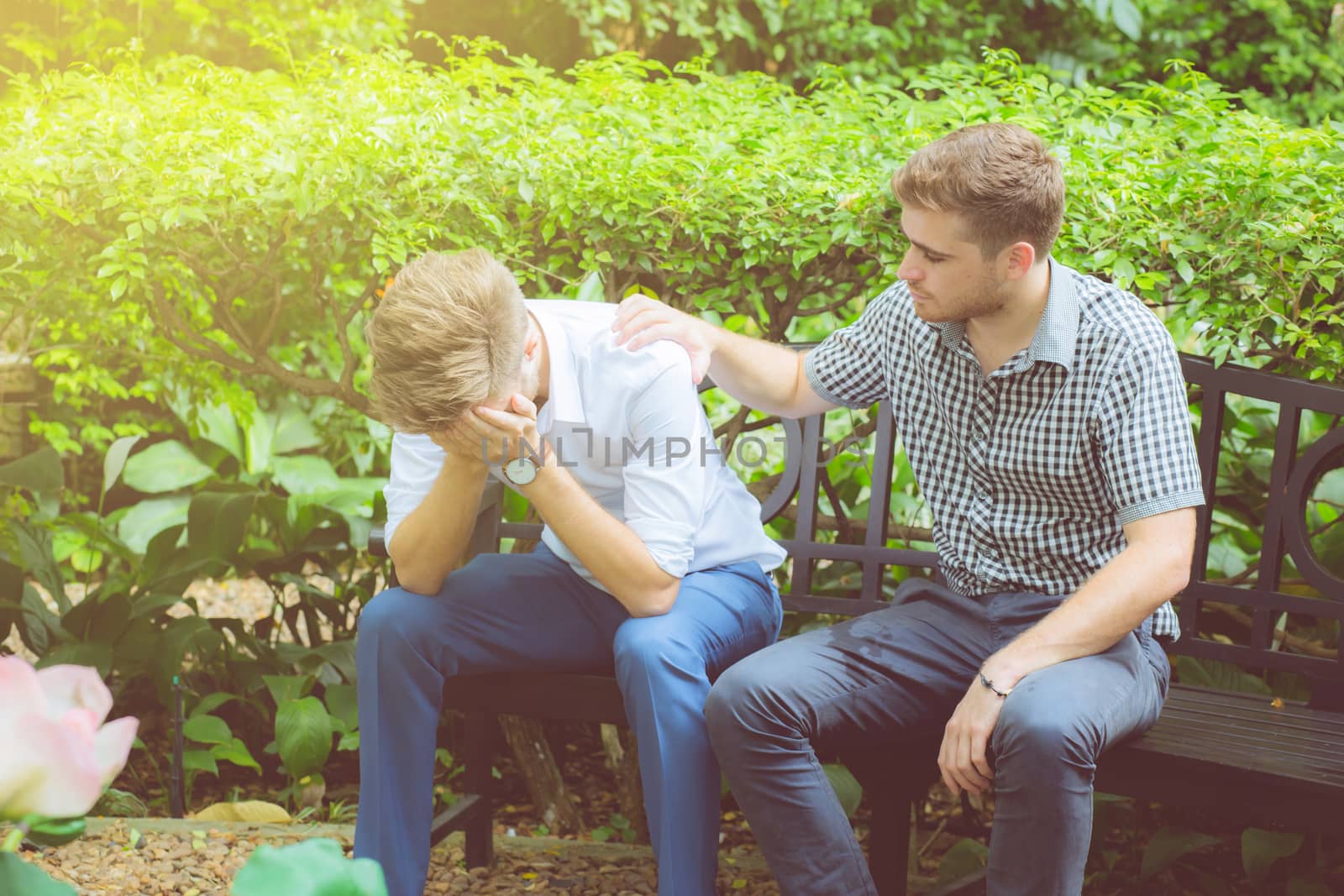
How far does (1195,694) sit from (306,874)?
217 cm

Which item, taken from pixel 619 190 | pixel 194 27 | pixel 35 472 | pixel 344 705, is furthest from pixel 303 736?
pixel 194 27

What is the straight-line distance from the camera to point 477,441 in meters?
2.26

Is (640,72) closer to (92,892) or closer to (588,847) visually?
(588,847)

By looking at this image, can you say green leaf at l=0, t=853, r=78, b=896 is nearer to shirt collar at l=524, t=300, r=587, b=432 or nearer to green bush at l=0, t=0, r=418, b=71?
shirt collar at l=524, t=300, r=587, b=432

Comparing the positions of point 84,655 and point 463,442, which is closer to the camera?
point 463,442

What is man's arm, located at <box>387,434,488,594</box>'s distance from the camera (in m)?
2.36

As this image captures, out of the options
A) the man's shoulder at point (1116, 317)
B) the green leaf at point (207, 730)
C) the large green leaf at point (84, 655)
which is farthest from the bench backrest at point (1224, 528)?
the large green leaf at point (84, 655)

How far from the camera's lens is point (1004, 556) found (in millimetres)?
2375

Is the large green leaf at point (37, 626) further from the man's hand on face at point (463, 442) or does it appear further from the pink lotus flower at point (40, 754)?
the pink lotus flower at point (40, 754)

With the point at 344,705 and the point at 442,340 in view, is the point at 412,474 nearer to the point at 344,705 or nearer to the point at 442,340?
the point at 442,340

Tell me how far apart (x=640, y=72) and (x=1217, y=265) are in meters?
1.63

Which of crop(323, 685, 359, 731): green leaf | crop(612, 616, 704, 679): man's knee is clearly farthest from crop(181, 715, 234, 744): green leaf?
crop(612, 616, 704, 679): man's knee

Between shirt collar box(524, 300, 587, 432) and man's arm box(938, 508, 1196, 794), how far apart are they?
0.91 meters

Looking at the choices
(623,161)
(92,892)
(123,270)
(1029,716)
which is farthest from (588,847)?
(123,270)
